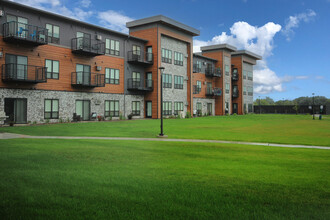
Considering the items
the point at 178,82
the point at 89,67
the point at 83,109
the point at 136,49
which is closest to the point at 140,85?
the point at 136,49

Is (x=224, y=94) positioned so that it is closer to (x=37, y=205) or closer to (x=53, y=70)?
(x=53, y=70)

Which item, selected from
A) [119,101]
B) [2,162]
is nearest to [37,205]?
[2,162]

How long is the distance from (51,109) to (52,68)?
421 centimetres

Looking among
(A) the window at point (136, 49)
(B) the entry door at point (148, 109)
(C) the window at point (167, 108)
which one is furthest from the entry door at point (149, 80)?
(C) the window at point (167, 108)

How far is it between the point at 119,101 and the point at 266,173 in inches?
1203

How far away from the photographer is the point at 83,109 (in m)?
32.1

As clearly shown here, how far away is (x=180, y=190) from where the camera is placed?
570 centimetres

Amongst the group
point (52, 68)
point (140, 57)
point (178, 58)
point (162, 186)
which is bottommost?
point (162, 186)

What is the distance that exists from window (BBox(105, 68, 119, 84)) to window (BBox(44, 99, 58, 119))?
25.2 ft

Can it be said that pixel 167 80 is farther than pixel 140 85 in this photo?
Yes

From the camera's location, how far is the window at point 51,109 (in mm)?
28328

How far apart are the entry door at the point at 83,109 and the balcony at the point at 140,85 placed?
22.7 ft

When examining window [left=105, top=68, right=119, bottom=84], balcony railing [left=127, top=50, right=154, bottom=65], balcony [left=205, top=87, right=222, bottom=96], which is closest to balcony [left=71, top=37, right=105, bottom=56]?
window [left=105, top=68, right=119, bottom=84]

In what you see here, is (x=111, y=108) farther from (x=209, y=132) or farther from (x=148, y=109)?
→ (x=209, y=132)
